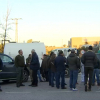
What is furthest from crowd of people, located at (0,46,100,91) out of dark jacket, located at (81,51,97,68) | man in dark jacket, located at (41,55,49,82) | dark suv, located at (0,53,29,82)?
man in dark jacket, located at (41,55,49,82)

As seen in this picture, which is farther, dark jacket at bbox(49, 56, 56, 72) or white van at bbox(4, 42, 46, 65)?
white van at bbox(4, 42, 46, 65)

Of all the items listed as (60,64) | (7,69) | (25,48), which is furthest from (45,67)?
(25,48)

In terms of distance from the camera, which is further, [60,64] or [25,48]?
[25,48]

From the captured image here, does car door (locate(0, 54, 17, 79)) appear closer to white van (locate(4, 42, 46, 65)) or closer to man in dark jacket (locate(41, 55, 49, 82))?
man in dark jacket (locate(41, 55, 49, 82))

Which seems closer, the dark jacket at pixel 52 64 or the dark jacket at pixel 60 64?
the dark jacket at pixel 60 64

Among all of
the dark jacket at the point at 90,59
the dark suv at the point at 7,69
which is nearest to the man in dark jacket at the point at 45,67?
the dark suv at the point at 7,69

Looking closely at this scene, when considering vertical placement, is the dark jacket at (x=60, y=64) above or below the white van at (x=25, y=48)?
below

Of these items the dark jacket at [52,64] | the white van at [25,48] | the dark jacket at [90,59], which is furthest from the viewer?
the white van at [25,48]

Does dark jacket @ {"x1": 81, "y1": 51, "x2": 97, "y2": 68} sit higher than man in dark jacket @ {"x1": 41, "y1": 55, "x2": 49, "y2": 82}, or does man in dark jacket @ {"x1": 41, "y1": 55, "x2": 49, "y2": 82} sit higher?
dark jacket @ {"x1": 81, "y1": 51, "x2": 97, "y2": 68}

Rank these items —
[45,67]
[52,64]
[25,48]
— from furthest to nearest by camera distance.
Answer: [25,48] < [45,67] < [52,64]

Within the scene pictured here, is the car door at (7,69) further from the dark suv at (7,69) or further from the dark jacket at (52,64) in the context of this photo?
the dark jacket at (52,64)

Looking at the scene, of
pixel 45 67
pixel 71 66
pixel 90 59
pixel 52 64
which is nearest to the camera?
pixel 90 59

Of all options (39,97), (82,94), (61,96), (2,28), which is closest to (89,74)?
(82,94)

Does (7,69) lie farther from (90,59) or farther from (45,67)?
(90,59)
